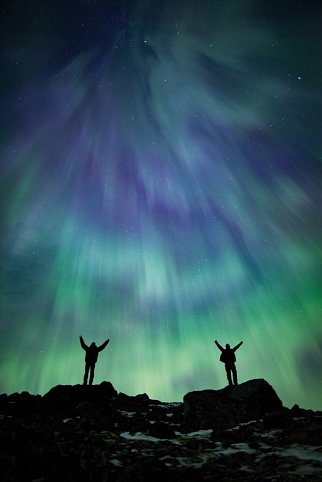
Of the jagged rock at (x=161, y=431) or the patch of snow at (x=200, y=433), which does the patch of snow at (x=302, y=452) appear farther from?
the jagged rock at (x=161, y=431)

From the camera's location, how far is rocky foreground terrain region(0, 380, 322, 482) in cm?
771

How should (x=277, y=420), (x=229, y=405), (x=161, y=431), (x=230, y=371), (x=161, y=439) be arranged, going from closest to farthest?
(x=161, y=439)
(x=161, y=431)
(x=277, y=420)
(x=229, y=405)
(x=230, y=371)

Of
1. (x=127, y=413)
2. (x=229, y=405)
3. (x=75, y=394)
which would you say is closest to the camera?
(x=229, y=405)

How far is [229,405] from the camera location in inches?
573

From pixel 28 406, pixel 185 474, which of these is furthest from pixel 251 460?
pixel 28 406

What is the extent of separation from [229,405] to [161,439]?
449cm

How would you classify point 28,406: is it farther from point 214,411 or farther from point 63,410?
point 214,411

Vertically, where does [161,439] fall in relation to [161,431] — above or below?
below

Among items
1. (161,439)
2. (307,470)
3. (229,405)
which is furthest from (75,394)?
(307,470)

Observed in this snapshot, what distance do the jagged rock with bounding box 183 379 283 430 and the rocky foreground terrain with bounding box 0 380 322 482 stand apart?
0.05 metres

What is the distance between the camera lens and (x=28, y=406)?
15508 mm

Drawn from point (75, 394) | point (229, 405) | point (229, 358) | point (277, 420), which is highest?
point (229, 358)

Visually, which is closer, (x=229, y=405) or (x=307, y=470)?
(x=307, y=470)

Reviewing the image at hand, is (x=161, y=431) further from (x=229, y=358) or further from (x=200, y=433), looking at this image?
(x=229, y=358)
